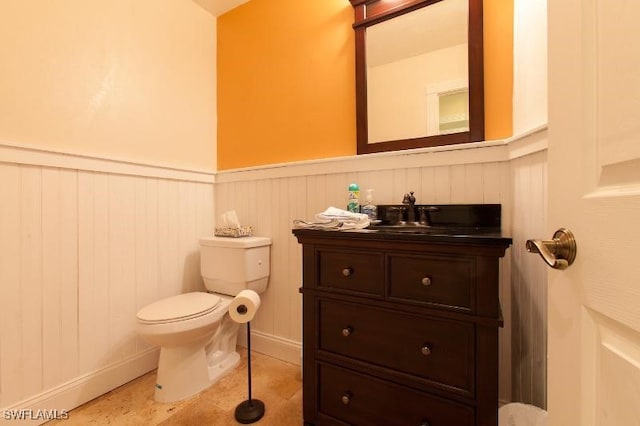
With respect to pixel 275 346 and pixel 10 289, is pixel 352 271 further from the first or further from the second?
pixel 10 289

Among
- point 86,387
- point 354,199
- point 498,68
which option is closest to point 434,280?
point 354,199

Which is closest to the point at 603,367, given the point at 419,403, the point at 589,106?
the point at 589,106

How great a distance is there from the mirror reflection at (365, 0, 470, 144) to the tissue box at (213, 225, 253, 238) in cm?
104

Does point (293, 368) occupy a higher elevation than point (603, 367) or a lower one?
lower

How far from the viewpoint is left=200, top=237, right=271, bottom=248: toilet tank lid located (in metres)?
1.79

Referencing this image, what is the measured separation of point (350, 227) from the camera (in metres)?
1.22

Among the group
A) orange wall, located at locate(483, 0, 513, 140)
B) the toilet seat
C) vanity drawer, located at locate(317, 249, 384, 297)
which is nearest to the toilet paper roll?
the toilet seat

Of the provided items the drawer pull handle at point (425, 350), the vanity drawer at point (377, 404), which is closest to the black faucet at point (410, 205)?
the drawer pull handle at point (425, 350)

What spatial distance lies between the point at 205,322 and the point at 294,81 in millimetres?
1559

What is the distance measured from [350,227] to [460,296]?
487mm

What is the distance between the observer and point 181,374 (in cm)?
153

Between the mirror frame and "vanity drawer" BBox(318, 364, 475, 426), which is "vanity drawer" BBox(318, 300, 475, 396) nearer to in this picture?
"vanity drawer" BBox(318, 364, 475, 426)

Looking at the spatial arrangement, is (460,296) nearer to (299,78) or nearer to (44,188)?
(299,78)

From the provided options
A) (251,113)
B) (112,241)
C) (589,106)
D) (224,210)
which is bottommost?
(112,241)
